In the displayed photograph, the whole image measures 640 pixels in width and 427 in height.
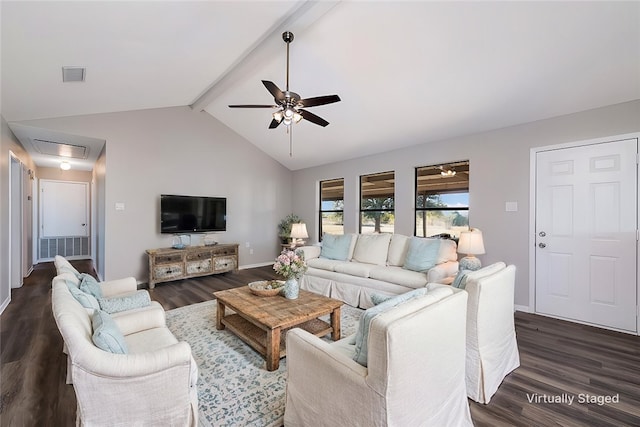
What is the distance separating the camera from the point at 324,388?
140 cm

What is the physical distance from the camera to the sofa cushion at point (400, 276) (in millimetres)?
3324

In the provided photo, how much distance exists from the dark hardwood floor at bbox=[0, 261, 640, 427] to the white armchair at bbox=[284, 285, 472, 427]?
57 centimetres

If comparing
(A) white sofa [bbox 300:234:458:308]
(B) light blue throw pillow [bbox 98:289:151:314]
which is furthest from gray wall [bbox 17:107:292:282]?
(B) light blue throw pillow [bbox 98:289:151:314]

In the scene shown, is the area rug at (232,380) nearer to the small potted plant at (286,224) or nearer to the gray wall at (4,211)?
the gray wall at (4,211)

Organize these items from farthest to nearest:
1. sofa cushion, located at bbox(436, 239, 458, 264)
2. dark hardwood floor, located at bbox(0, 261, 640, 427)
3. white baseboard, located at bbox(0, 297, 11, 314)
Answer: sofa cushion, located at bbox(436, 239, 458, 264)
white baseboard, located at bbox(0, 297, 11, 314)
dark hardwood floor, located at bbox(0, 261, 640, 427)

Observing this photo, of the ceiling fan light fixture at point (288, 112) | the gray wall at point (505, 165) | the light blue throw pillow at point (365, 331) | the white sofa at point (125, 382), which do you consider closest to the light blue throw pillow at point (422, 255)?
the gray wall at point (505, 165)

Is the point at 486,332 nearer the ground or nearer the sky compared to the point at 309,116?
nearer the ground

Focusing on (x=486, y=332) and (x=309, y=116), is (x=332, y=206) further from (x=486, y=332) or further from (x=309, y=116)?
(x=486, y=332)

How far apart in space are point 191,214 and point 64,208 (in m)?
4.30

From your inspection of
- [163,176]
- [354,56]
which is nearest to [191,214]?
[163,176]

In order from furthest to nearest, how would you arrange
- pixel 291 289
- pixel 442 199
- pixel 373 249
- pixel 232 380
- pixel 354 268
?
pixel 442 199 → pixel 373 249 → pixel 354 268 → pixel 291 289 → pixel 232 380

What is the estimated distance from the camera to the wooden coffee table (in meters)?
2.23

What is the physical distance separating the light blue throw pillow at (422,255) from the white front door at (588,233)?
1.34m

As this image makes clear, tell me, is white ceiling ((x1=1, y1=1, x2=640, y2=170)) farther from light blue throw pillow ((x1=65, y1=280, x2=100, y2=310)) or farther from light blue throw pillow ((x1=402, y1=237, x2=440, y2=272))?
light blue throw pillow ((x1=65, y1=280, x2=100, y2=310))
